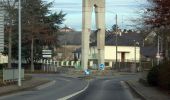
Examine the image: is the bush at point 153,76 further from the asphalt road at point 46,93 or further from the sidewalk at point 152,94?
the asphalt road at point 46,93

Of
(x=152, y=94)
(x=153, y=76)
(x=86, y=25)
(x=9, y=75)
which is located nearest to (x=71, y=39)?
(x=86, y=25)

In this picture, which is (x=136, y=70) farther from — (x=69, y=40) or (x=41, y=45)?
(x=69, y=40)

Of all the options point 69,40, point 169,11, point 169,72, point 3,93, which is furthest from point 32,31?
point 69,40

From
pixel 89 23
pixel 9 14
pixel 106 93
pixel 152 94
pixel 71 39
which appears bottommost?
pixel 106 93

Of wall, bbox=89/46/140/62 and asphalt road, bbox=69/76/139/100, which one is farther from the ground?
wall, bbox=89/46/140/62

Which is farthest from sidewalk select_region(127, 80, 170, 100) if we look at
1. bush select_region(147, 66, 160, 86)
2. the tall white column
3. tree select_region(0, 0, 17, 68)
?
the tall white column

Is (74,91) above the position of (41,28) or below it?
below

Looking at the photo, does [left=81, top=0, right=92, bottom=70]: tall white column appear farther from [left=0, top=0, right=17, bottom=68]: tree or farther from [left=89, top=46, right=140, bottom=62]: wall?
[left=89, top=46, right=140, bottom=62]: wall

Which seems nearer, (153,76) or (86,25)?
(153,76)

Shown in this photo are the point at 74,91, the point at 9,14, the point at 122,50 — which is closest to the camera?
the point at 74,91

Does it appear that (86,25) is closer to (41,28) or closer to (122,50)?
(41,28)

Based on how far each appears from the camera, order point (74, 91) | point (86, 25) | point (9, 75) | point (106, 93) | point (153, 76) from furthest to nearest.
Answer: point (86, 25) → point (9, 75) → point (153, 76) → point (74, 91) → point (106, 93)

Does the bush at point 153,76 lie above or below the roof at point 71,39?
Answer: below

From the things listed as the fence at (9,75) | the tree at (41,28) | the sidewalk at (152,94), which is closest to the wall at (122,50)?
the tree at (41,28)
